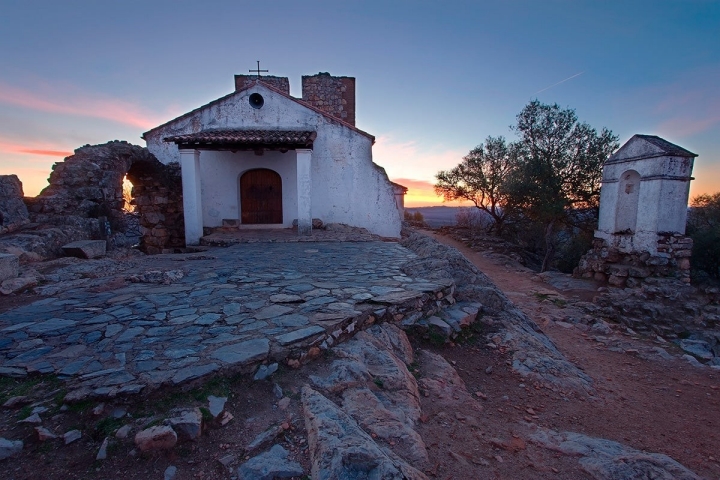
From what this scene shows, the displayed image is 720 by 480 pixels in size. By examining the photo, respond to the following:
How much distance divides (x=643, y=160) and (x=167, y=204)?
14.7 m

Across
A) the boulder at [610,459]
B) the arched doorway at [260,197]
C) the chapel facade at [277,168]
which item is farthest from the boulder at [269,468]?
the arched doorway at [260,197]

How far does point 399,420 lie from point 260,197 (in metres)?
10.9

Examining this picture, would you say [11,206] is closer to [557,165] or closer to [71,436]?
[71,436]

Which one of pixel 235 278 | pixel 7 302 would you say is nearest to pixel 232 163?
pixel 235 278

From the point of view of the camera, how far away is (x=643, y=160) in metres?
10.7

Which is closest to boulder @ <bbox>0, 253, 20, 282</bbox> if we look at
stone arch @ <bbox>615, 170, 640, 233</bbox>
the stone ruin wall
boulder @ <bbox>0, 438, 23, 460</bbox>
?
the stone ruin wall

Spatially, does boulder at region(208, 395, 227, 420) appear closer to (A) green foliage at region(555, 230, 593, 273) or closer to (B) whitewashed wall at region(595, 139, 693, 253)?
(B) whitewashed wall at region(595, 139, 693, 253)

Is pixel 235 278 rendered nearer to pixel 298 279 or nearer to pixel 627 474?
pixel 298 279

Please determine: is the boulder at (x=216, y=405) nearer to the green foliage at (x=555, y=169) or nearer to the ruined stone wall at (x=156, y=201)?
the ruined stone wall at (x=156, y=201)

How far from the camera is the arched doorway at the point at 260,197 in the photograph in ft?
40.2

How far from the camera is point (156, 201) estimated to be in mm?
11609

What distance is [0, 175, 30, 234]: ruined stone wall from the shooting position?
616cm

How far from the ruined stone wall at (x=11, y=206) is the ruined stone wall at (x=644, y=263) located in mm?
14601

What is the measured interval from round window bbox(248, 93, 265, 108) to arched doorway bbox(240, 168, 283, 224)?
2051 millimetres
